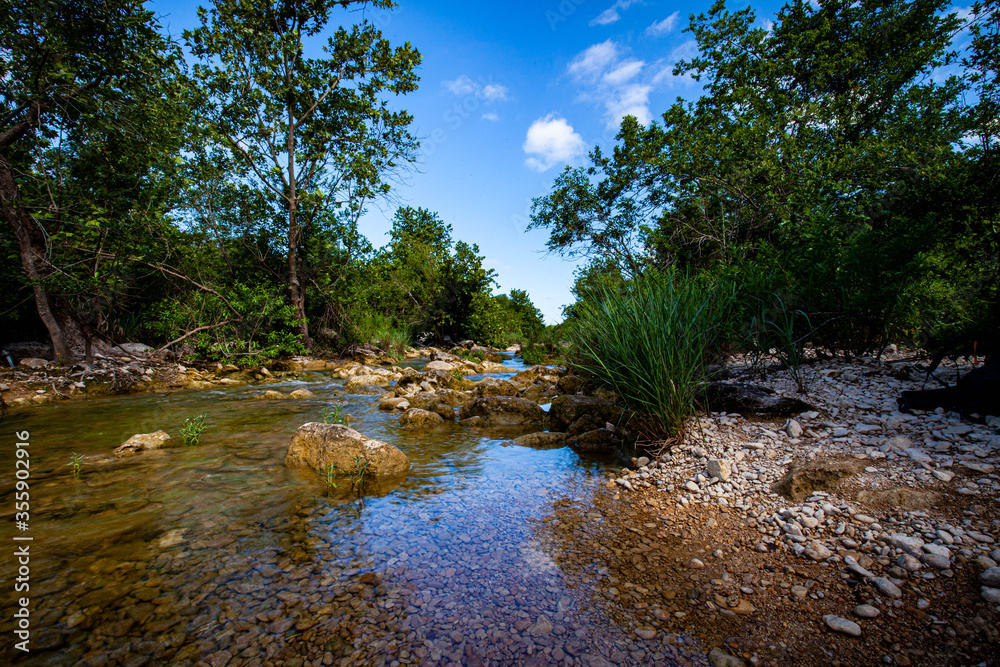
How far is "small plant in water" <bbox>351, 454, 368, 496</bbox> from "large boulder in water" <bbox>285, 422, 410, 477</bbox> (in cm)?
4

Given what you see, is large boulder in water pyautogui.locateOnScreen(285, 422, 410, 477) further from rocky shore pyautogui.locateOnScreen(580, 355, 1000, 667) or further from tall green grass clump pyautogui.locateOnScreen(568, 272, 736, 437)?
tall green grass clump pyautogui.locateOnScreen(568, 272, 736, 437)

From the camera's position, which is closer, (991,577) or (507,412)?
(991,577)

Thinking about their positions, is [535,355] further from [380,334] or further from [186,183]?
[186,183]

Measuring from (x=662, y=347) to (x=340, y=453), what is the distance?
3.54 metres

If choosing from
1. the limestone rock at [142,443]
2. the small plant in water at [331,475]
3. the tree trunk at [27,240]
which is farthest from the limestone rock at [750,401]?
the tree trunk at [27,240]

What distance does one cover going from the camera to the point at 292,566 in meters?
2.44

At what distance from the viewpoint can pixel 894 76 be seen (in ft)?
37.6

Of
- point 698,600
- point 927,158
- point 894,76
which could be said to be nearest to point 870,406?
point 698,600

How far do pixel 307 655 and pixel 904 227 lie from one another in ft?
20.6

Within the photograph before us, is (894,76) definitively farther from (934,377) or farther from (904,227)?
(934,377)

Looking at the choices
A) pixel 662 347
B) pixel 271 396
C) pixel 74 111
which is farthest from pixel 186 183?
pixel 662 347

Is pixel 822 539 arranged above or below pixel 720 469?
below

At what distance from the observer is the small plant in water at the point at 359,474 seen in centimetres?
370

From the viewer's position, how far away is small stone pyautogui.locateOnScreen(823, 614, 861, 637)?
172 cm
